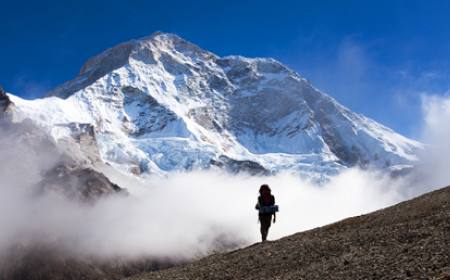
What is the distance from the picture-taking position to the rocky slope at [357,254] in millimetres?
26297

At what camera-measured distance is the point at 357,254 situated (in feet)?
99.2

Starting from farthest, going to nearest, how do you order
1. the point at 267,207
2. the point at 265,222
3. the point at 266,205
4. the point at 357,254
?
the point at 265,222 → the point at 266,205 → the point at 267,207 → the point at 357,254

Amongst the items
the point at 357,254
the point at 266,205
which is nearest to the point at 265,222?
the point at 266,205

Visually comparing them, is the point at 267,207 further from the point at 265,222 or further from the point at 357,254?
the point at 357,254

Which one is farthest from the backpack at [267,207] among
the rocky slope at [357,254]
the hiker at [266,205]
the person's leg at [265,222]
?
the rocky slope at [357,254]

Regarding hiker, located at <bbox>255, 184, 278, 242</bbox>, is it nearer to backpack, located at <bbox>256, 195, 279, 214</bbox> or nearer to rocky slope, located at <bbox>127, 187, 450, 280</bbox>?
backpack, located at <bbox>256, 195, 279, 214</bbox>

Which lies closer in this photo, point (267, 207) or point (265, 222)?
point (267, 207)

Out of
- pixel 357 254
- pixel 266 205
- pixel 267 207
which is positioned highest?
pixel 266 205

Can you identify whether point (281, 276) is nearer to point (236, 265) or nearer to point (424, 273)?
point (236, 265)

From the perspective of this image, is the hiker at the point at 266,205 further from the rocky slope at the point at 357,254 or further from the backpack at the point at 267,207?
the rocky slope at the point at 357,254

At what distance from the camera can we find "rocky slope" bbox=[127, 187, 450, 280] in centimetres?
2630

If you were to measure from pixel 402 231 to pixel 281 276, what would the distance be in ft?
23.2

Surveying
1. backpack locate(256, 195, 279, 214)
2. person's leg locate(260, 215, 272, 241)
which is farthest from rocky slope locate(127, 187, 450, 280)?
backpack locate(256, 195, 279, 214)

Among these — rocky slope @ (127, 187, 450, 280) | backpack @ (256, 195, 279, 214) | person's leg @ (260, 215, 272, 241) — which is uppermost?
backpack @ (256, 195, 279, 214)
